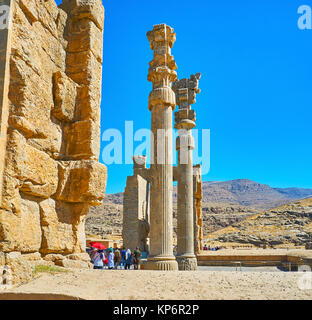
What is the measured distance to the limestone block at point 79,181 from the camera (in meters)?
4.64

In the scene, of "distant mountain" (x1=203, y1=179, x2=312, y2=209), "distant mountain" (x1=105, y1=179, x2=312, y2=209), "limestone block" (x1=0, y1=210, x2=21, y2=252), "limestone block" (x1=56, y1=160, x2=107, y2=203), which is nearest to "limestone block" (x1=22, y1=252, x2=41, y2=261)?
"limestone block" (x1=0, y1=210, x2=21, y2=252)

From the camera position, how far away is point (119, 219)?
56969 millimetres

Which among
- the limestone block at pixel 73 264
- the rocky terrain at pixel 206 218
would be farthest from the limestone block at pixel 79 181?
the rocky terrain at pixel 206 218

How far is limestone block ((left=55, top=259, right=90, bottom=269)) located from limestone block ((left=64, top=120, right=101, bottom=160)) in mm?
1293

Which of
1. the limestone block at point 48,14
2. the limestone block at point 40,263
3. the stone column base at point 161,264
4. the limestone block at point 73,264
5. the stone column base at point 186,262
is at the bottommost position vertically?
the stone column base at point 186,262

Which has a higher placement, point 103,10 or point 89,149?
point 103,10

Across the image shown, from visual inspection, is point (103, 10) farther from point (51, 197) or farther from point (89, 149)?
point (51, 197)

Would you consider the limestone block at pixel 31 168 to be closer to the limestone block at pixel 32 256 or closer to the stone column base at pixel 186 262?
the limestone block at pixel 32 256

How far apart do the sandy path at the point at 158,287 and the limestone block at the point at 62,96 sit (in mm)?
Result: 1943

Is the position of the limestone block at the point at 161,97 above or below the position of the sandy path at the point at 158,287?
above

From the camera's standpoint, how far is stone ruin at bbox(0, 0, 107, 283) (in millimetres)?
3760

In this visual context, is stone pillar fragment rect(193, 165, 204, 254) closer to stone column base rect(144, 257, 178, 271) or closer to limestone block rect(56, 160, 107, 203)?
stone column base rect(144, 257, 178, 271)
